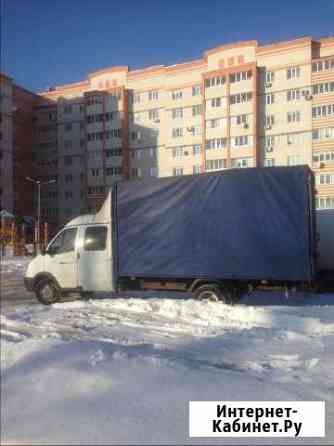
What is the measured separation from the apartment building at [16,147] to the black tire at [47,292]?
48.6m

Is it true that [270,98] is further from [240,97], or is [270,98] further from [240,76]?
[240,76]

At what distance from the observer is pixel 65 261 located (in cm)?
973

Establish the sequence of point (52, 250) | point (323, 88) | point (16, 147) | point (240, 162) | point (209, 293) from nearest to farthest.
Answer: point (209, 293) < point (52, 250) < point (323, 88) < point (240, 162) < point (16, 147)

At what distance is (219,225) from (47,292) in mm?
4652

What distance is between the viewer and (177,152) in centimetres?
5200

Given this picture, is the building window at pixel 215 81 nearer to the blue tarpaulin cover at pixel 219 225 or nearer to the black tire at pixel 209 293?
the blue tarpaulin cover at pixel 219 225

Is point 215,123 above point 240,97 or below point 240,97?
below

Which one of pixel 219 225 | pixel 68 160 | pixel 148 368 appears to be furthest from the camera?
pixel 68 160

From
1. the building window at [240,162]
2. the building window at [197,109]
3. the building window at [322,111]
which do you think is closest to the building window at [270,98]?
the building window at [322,111]

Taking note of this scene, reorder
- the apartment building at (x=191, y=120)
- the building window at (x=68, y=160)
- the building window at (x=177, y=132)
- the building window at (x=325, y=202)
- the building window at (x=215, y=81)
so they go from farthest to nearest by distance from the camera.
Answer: the building window at (x=68, y=160), the building window at (x=177, y=132), the building window at (x=215, y=81), the apartment building at (x=191, y=120), the building window at (x=325, y=202)

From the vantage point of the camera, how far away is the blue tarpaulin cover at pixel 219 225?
832 centimetres

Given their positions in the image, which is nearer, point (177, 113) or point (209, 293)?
point (209, 293)

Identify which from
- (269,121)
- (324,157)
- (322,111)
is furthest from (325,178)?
(269,121)

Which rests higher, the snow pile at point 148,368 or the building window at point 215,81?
the building window at point 215,81
